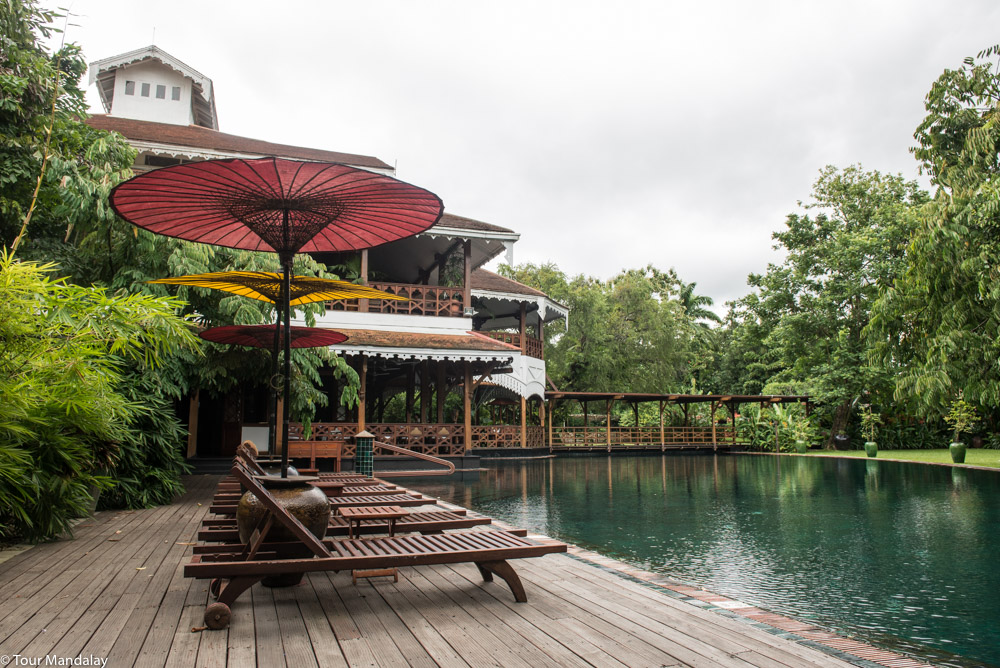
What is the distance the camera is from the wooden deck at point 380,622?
2562mm

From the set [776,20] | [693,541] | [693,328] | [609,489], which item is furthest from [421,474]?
[693,328]

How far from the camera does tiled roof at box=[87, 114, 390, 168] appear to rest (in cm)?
1575

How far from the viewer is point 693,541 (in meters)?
6.73

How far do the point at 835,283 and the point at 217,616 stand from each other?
92.3 feet

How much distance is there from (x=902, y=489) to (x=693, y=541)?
796 cm

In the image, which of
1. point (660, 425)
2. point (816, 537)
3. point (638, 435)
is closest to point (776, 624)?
point (816, 537)

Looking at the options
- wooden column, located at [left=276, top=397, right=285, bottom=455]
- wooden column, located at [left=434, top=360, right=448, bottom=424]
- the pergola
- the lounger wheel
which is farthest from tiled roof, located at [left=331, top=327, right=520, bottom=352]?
the lounger wheel

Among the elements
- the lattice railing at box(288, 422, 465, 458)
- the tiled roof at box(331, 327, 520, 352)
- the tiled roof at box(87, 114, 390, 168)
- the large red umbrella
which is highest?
the tiled roof at box(87, 114, 390, 168)

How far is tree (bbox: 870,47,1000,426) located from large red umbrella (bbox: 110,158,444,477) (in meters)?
12.5

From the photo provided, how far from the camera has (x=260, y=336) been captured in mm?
6078

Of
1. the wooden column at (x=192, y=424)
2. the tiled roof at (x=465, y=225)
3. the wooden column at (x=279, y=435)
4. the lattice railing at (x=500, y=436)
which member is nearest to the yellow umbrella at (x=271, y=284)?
the wooden column at (x=279, y=435)

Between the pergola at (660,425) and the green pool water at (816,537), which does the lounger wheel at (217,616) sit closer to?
the green pool water at (816,537)

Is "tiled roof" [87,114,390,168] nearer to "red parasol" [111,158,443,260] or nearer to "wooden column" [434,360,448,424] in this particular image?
"wooden column" [434,360,448,424]

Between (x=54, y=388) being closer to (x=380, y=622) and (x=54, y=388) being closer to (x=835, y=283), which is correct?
(x=380, y=622)
